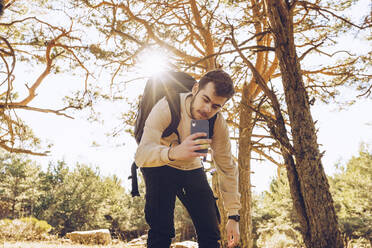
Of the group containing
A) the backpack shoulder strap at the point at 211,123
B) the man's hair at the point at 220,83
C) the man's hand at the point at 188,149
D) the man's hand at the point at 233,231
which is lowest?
the man's hand at the point at 233,231

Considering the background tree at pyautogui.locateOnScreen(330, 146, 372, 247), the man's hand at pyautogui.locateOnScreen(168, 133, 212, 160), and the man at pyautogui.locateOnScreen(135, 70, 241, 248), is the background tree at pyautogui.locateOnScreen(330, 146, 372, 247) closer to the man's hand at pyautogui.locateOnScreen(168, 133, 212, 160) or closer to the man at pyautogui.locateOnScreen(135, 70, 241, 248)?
the man at pyautogui.locateOnScreen(135, 70, 241, 248)

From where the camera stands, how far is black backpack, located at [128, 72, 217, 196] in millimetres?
1493

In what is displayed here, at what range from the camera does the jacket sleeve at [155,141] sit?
121cm

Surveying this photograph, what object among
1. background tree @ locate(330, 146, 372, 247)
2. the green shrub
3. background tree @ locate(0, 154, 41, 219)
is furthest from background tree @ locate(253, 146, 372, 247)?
background tree @ locate(0, 154, 41, 219)

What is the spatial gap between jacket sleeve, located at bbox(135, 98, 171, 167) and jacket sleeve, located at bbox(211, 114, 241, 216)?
430 mm

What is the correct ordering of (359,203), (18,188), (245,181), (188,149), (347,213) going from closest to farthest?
(188,149), (245,181), (359,203), (347,213), (18,188)

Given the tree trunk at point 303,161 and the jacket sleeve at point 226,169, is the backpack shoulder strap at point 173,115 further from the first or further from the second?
the tree trunk at point 303,161

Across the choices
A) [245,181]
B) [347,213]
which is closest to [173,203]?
[245,181]

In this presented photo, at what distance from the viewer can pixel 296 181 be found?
5.72ft

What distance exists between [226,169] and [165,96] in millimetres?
695

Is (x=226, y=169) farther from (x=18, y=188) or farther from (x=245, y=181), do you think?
(x=18, y=188)

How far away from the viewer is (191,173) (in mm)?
1653

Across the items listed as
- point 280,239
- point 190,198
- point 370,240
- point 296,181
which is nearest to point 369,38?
point 296,181

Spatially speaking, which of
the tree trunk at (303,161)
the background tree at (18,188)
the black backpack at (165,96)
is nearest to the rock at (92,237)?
the black backpack at (165,96)
